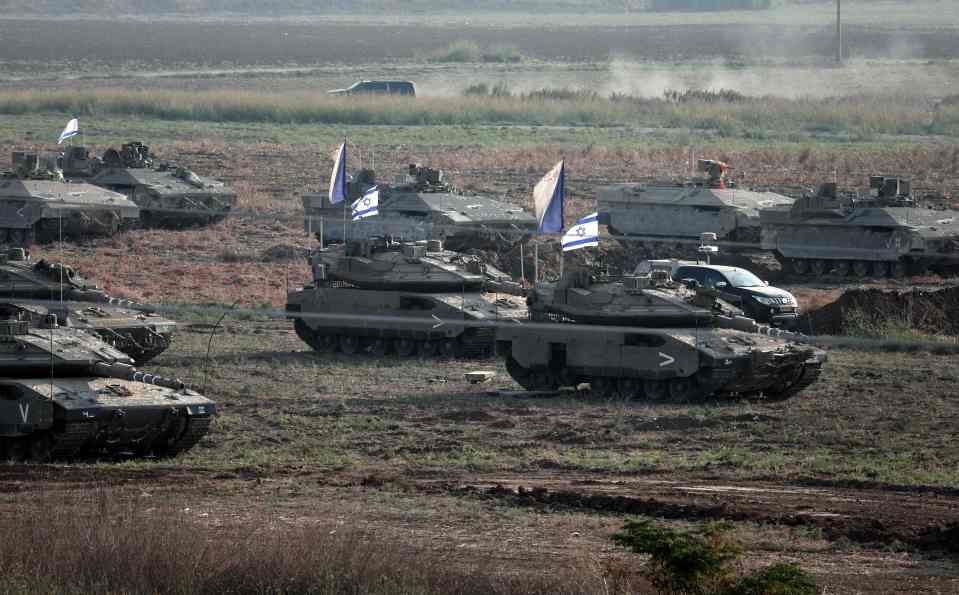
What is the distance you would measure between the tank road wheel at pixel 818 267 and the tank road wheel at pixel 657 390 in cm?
1392

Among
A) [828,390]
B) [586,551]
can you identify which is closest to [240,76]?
[828,390]

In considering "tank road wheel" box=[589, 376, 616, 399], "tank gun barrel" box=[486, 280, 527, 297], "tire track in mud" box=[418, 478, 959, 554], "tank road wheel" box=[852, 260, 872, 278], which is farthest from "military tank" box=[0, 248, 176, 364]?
"tank road wheel" box=[852, 260, 872, 278]

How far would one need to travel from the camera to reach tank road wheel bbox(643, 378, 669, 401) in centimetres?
2370

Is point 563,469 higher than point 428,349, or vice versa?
point 563,469

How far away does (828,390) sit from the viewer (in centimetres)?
2430

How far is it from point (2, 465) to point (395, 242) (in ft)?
36.8

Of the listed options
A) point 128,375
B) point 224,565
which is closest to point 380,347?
point 128,375

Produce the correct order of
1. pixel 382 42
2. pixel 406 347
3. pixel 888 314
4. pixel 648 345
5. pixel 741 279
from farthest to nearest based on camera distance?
pixel 382 42, pixel 741 279, pixel 888 314, pixel 406 347, pixel 648 345

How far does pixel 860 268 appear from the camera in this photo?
121 ft

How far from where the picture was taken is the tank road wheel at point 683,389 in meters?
23.5

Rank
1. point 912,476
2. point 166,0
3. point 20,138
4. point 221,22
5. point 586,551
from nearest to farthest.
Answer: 1. point 586,551
2. point 912,476
3. point 20,138
4. point 221,22
5. point 166,0

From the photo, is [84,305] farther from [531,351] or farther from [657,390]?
[657,390]

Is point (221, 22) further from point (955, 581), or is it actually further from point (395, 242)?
point (955, 581)

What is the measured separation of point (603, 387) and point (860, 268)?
13.8 meters
